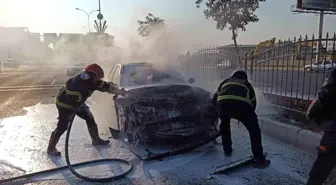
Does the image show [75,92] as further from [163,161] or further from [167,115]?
[163,161]

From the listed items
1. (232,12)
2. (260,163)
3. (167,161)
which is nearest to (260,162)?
(260,163)

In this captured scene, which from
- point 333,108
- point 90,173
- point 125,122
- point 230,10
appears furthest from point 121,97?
point 230,10

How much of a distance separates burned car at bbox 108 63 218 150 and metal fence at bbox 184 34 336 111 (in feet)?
6.80

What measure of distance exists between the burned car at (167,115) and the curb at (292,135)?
1.35 m

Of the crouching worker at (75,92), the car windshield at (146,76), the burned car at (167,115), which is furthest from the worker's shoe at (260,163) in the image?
the car windshield at (146,76)

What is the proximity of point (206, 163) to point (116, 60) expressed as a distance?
10277mm

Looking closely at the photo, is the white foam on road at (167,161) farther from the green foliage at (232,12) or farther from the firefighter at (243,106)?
the green foliage at (232,12)

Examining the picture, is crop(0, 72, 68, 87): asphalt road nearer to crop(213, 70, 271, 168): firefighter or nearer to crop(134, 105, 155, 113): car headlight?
crop(134, 105, 155, 113): car headlight

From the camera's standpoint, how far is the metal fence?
6.50m

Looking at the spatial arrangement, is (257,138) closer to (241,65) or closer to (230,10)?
(241,65)

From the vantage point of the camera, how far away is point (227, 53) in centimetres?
956

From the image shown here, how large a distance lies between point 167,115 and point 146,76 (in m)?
2.13

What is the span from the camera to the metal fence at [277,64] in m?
6.50

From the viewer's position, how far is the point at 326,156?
2.98 metres
